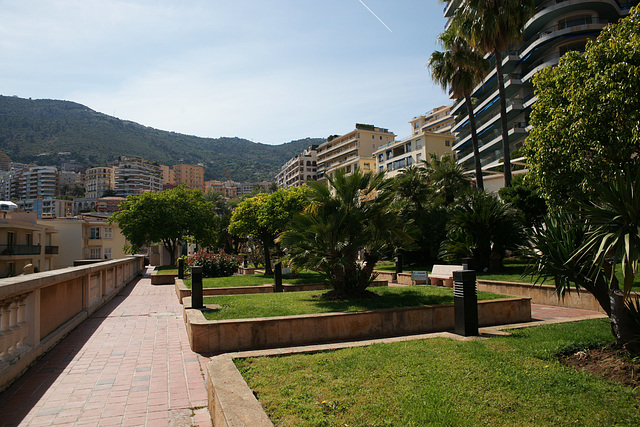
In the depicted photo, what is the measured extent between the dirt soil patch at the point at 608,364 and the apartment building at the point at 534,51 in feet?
125

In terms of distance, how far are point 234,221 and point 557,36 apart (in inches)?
1707

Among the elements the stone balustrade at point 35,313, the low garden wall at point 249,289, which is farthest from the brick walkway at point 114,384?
the low garden wall at point 249,289

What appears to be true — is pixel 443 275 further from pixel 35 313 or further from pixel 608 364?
pixel 35 313

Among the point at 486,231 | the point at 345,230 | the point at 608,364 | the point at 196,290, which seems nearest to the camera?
the point at 608,364

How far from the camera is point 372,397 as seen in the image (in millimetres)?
4109

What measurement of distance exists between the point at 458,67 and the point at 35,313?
2778cm

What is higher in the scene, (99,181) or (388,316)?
(99,181)

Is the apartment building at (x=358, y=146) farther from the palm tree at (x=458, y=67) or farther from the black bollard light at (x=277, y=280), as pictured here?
the black bollard light at (x=277, y=280)

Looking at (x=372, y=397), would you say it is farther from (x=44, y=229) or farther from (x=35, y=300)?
(x=44, y=229)

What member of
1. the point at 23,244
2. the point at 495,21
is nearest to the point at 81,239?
the point at 23,244

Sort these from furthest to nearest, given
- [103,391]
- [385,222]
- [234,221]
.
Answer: [234,221] < [385,222] < [103,391]

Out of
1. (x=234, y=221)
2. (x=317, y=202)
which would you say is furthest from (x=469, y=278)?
(x=234, y=221)

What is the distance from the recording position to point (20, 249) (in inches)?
1596

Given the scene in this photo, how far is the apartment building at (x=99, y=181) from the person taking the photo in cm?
17900
